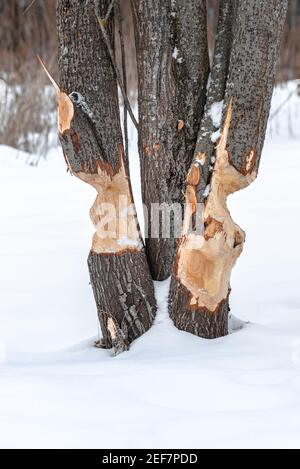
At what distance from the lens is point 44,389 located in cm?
168

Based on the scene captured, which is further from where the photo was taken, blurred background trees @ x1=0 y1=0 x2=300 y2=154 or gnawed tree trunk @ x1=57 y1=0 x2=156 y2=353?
blurred background trees @ x1=0 y1=0 x2=300 y2=154

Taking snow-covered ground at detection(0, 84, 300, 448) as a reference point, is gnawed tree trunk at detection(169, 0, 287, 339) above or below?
above

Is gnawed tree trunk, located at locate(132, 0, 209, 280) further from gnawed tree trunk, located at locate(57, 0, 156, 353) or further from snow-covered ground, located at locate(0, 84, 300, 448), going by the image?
snow-covered ground, located at locate(0, 84, 300, 448)

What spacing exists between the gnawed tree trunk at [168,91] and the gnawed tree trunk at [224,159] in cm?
8

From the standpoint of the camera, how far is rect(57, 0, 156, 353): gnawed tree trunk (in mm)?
1925

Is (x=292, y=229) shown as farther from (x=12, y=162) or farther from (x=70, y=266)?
(x=12, y=162)

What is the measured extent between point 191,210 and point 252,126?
31 centimetres

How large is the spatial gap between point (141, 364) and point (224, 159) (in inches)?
25.0

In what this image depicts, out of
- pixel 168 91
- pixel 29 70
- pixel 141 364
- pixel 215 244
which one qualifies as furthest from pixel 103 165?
pixel 29 70

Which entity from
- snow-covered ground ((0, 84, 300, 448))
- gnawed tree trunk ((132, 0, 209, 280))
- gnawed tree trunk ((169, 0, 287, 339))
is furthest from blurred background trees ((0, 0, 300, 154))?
gnawed tree trunk ((169, 0, 287, 339))

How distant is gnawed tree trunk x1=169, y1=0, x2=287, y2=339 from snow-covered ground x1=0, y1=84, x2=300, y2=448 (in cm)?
11

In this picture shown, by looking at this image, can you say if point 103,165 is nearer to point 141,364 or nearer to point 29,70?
point 141,364

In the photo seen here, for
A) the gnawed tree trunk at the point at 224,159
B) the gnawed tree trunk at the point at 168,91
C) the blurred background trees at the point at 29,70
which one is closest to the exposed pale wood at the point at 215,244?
the gnawed tree trunk at the point at 224,159

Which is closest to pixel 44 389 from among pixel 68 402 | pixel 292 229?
pixel 68 402
